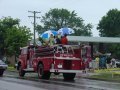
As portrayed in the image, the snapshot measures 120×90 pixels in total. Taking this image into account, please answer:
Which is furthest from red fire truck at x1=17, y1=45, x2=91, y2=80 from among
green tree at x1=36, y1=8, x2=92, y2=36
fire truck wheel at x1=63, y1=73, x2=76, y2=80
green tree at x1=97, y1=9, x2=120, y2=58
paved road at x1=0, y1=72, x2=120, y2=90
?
green tree at x1=36, y1=8, x2=92, y2=36

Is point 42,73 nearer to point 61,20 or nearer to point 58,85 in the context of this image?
point 58,85

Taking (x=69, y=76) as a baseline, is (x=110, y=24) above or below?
above

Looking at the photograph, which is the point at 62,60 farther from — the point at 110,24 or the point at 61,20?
the point at 61,20

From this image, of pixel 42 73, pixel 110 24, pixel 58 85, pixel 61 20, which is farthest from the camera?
pixel 61 20

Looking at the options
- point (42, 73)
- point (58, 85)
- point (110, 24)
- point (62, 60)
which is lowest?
point (58, 85)

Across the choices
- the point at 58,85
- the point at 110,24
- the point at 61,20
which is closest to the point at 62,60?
the point at 58,85

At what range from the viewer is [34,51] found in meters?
31.0

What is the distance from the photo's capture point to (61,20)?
423 ft

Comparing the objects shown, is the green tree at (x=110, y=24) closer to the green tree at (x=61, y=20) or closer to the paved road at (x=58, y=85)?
the green tree at (x=61, y=20)

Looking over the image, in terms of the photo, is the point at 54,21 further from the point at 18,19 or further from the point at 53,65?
the point at 53,65

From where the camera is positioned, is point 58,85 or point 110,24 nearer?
point 58,85

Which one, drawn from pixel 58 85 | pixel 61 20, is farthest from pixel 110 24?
pixel 58 85

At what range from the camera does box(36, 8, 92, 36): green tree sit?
127 m

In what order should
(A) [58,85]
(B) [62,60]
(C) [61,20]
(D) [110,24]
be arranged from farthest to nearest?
1. (C) [61,20]
2. (D) [110,24]
3. (B) [62,60]
4. (A) [58,85]
